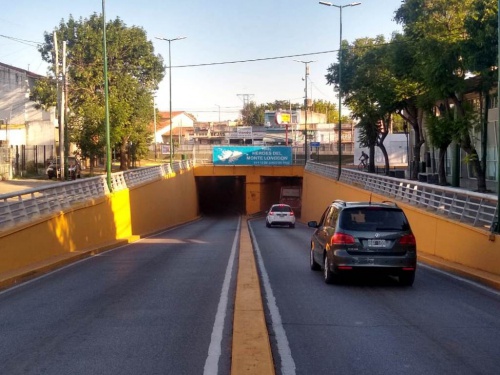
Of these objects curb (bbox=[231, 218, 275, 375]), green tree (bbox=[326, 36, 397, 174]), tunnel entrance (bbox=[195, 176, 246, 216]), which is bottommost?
tunnel entrance (bbox=[195, 176, 246, 216])

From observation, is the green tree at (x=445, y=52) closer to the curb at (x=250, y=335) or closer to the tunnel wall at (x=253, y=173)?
the curb at (x=250, y=335)

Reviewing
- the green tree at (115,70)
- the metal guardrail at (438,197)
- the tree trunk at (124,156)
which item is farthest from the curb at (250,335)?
the tree trunk at (124,156)

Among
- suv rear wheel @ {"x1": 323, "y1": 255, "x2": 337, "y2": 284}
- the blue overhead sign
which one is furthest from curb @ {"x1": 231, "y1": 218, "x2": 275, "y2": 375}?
the blue overhead sign

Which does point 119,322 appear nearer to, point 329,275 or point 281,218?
point 329,275

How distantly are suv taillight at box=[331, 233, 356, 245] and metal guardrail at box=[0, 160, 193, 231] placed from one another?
7269 millimetres

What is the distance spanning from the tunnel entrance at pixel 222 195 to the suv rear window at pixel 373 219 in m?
60.6

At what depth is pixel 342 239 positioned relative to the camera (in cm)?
1316

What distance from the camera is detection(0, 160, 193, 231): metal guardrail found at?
16125mm

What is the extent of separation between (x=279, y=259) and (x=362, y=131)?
1488 inches

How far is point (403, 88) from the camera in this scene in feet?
135

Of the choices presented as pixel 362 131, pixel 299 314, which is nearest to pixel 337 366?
pixel 299 314

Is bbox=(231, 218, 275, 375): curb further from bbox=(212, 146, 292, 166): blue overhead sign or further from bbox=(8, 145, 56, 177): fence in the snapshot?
bbox=(212, 146, 292, 166): blue overhead sign

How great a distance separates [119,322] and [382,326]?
3.51m

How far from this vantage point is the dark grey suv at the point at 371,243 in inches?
511
